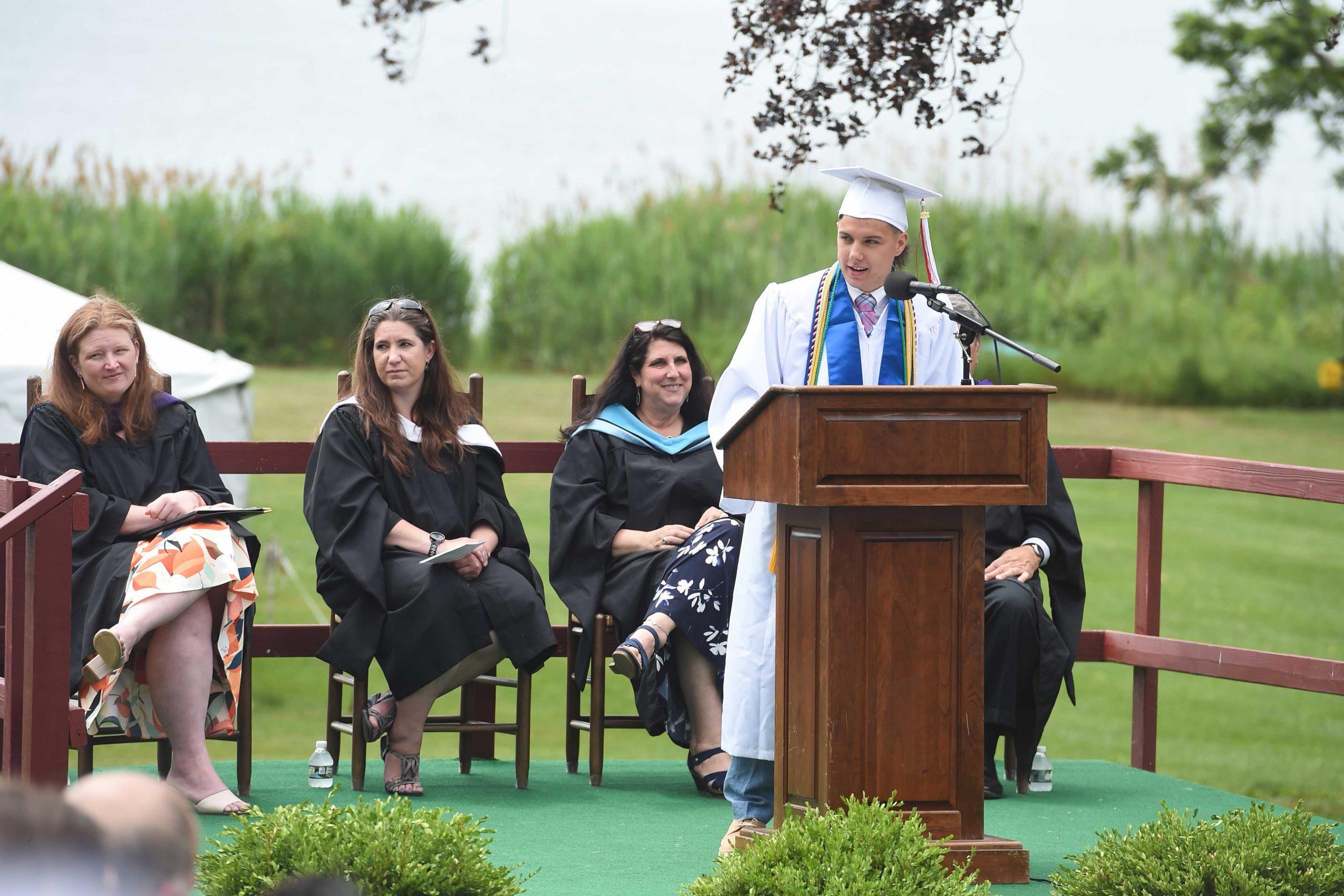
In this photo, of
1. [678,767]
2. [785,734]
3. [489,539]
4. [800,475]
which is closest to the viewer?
[800,475]

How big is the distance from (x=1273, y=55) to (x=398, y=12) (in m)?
5.74

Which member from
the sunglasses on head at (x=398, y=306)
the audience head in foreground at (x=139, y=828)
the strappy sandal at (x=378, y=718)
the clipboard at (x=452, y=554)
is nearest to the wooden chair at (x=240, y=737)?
the strappy sandal at (x=378, y=718)

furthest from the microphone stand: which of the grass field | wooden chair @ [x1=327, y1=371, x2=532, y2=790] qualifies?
the grass field

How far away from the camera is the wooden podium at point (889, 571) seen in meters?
3.43

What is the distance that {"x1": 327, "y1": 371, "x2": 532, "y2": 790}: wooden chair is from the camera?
5.04 meters

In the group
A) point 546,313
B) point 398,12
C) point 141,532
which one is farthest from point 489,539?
point 546,313

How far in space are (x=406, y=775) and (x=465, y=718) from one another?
→ 497 mm

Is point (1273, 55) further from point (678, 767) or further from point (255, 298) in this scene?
point (255, 298)

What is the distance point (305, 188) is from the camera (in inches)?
492

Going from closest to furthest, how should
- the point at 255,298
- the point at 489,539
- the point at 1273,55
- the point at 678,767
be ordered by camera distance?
the point at 489,539
the point at 678,767
the point at 1273,55
the point at 255,298

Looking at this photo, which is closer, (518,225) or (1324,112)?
(1324,112)

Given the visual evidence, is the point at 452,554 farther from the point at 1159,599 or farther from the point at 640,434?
the point at 1159,599

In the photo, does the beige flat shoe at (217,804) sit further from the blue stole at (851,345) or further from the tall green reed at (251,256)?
the tall green reed at (251,256)

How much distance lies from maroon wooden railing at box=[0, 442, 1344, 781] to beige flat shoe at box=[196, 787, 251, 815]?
72 centimetres
